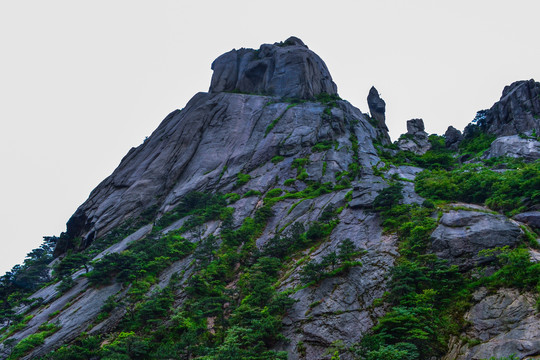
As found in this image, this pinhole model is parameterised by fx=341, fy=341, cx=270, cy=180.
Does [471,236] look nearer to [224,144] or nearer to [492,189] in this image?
[492,189]

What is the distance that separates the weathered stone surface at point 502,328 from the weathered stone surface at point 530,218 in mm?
7201

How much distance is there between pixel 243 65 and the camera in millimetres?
67688

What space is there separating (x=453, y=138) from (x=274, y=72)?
110ft

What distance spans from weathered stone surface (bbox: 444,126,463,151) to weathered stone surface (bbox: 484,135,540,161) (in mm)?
15054

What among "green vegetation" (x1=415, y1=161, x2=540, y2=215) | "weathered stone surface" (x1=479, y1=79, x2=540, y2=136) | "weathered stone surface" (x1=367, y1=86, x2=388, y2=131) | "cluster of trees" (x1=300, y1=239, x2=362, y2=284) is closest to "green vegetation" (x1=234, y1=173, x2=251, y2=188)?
"green vegetation" (x1=415, y1=161, x2=540, y2=215)

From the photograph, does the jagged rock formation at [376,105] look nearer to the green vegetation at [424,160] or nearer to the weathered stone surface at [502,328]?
the green vegetation at [424,160]

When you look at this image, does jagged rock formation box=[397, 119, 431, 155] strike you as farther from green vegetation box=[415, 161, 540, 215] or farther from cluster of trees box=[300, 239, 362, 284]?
cluster of trees box=[300, 239, 362, 284]

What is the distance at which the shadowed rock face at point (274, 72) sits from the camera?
2319 inches

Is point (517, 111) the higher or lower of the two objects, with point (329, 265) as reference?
higher

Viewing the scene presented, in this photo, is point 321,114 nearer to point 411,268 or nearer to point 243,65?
point 243,65

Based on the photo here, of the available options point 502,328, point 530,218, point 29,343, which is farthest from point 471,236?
point 29,343

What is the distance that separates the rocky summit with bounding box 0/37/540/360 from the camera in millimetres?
15570

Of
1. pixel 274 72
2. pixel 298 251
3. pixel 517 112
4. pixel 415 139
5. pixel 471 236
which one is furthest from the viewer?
pixel 415 139

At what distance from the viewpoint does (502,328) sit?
13539 mm
